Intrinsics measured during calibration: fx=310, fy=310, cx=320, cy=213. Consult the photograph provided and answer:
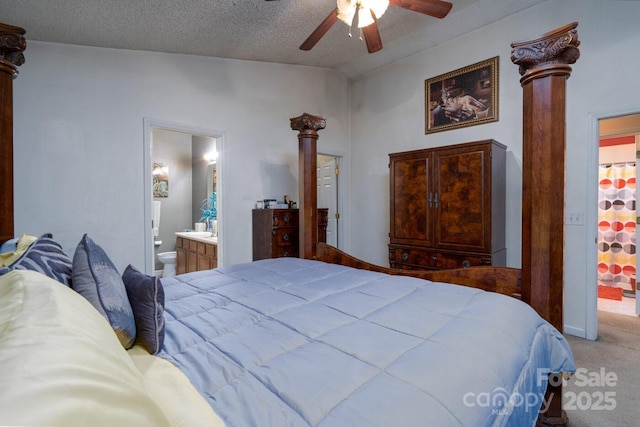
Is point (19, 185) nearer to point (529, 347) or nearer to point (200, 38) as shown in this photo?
point (200, 38)

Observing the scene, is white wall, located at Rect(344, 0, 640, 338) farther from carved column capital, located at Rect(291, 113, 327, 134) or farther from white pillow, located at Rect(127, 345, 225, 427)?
white pillow, located at Rect(127, 345, 225, 427)

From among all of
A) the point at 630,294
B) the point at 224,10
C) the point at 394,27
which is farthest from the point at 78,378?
the point at 630,294

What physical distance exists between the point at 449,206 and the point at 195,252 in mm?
3320

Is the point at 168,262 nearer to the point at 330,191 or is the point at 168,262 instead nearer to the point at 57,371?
the point at 330,191

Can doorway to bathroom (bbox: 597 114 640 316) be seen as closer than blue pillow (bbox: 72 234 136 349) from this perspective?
No

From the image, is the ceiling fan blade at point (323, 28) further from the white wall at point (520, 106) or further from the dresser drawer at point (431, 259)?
the dresser drawer at point (431, 259)

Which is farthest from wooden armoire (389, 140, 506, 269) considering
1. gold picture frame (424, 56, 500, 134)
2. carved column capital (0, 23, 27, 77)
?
carved column capital (0, 23, 27, 77)

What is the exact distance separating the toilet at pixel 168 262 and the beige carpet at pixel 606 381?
4698 millimetres

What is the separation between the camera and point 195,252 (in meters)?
4.32

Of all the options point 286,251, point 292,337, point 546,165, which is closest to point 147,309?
point 292,337

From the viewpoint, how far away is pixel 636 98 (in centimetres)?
251

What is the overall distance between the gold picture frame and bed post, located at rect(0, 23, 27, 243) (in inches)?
140

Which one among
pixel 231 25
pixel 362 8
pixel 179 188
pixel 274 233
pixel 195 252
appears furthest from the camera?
pixel 179 188

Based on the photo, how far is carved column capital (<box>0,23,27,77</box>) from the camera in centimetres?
143
